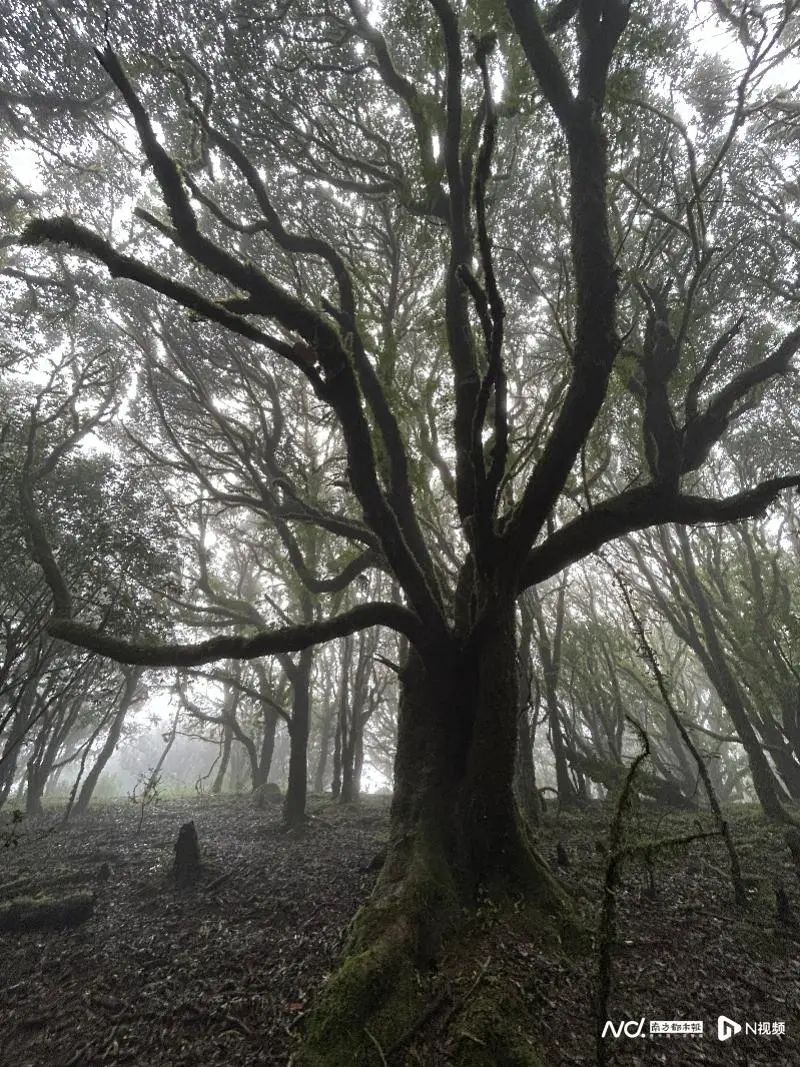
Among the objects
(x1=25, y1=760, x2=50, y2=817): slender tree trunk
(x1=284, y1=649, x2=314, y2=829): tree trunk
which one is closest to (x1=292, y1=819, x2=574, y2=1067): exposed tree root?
(x1=284, y1=649, x2=314, y2=829): tree trunk

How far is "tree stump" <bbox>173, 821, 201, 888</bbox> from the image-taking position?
6.67m

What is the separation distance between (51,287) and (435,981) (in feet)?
59.9

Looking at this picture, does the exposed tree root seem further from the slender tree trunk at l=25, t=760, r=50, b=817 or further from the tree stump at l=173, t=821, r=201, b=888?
the slender tree trunk at l=25, t=760, r=50, b=817

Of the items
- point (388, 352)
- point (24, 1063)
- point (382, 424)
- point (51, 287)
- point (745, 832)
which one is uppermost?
point (51, 287)

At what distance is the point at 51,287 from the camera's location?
46.9ft

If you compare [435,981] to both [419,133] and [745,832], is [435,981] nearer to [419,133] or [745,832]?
[745,832]

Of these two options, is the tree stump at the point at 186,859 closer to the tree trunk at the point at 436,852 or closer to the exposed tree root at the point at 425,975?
the tree trunk at the point at 436,852

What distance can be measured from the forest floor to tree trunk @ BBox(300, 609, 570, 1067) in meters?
0.25

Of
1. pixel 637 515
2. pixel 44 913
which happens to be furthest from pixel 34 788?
pixel 637 515

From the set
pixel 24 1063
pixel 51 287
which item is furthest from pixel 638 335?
pixel 51 287

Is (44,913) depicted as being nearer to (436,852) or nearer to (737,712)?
(436,852)

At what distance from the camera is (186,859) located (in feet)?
22.4

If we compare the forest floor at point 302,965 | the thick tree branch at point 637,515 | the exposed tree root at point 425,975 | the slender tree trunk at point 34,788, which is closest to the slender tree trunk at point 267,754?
the slender tree trunk at point 34,788

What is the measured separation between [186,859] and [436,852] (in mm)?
4522
